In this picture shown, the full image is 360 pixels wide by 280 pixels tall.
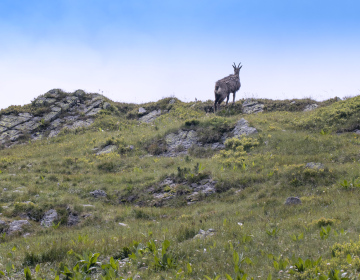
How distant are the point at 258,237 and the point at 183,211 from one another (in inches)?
218

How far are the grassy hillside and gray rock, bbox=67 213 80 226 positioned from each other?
101 mm

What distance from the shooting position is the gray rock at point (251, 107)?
2936cm

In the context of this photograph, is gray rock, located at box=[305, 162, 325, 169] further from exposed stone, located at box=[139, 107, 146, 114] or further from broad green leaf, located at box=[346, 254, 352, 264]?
exposed stone, located at box=[139, 107, 146, 114]

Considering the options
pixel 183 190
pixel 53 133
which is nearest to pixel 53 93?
pixel 53 133

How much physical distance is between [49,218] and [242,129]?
13.8 metres

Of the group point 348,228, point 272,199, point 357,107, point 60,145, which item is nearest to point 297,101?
point 357,107

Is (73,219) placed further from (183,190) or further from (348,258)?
(348,258)

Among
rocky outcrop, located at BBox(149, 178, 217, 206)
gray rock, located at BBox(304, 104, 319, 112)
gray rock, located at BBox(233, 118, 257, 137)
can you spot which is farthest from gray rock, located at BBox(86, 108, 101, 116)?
gray rock, located at BBox(304, 104, 319, 112)

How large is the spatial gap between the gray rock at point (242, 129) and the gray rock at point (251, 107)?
740 cm

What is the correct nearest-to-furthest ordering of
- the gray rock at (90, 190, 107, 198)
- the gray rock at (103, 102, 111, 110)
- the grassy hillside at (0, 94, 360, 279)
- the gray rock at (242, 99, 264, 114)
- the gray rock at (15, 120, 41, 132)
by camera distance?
the grassy hillside at (0, 94, 360, 279) < the gray rock at (90, 190, 107, 198) < the gray rock at (242, 99, 264, 114) < the gray rock at (15, 120, 41, 132) < the gray rock at (103, 102, 111, 110)

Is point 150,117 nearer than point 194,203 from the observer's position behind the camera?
No

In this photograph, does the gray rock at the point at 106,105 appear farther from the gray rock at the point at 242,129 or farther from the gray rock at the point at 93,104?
the gray rock at the point at 242,129

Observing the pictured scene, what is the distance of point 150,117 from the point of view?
106ft

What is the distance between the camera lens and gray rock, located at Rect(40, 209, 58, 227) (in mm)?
11927
